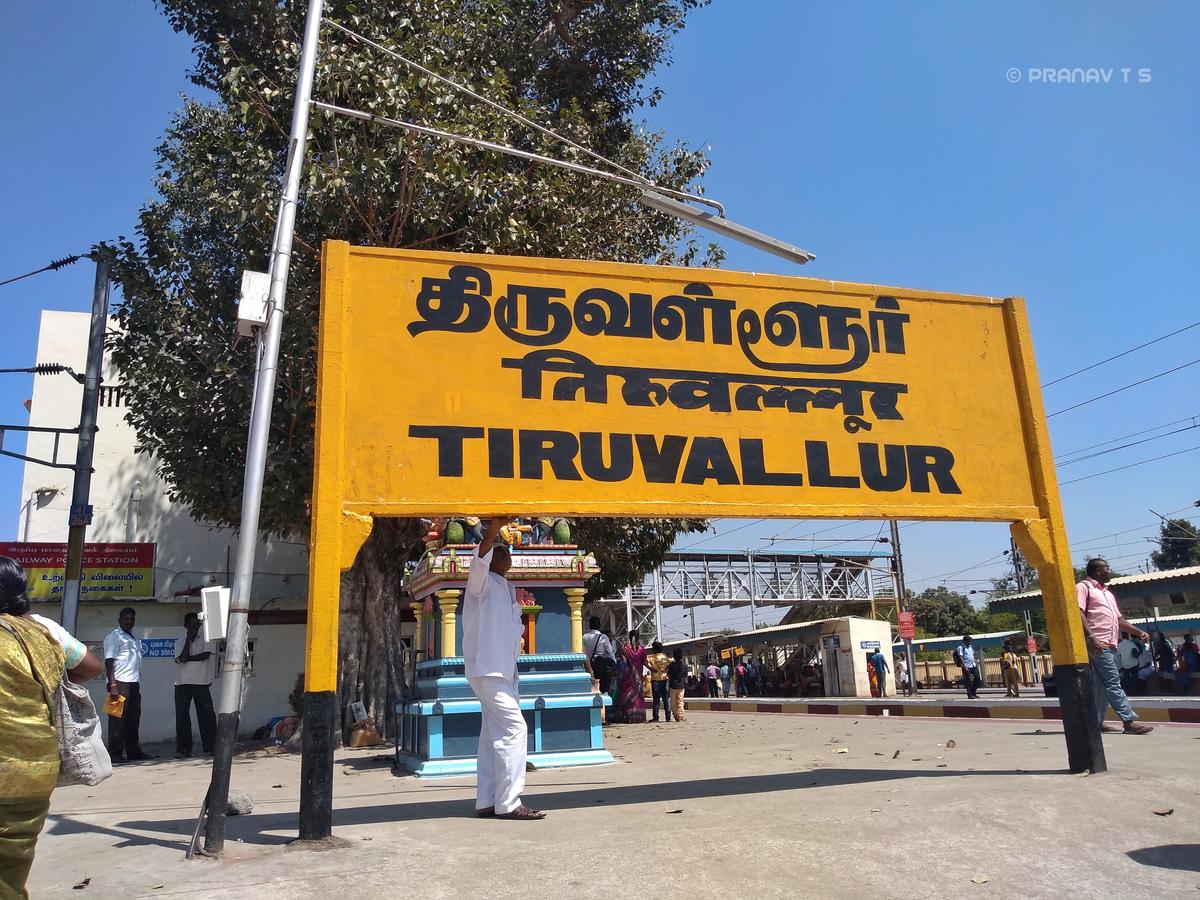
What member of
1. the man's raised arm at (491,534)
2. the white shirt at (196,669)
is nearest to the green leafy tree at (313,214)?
the white shirt at (196,669)

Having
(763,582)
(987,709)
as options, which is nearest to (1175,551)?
(763,582)

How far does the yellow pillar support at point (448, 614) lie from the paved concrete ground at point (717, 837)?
1.48 meters

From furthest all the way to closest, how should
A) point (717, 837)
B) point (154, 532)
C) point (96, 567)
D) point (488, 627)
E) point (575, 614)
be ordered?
point (154, 532), point (96, 567), point (575, 614), point (488, 627), point (717, 837)

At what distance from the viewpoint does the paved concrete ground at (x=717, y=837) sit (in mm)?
3771

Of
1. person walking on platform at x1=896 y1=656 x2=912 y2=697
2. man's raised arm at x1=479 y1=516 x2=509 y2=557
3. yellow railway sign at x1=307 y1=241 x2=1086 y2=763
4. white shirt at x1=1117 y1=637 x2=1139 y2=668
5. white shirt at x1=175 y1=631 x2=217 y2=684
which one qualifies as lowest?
person walking on platform at x1=896 y1=656 x2=912 y2=697

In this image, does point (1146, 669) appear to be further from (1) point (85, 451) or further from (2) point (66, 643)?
(2) point (66, 643)

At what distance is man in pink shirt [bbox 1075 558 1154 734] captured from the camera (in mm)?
7629

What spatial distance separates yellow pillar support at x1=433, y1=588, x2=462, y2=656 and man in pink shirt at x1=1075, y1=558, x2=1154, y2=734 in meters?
5.88

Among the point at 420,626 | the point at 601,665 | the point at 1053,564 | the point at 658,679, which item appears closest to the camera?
the point at 1053,564

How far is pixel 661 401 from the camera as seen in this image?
239 inches

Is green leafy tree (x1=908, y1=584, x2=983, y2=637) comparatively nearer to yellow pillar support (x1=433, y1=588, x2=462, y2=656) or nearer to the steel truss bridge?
the steel truss bridge

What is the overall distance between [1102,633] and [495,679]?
18.9ft

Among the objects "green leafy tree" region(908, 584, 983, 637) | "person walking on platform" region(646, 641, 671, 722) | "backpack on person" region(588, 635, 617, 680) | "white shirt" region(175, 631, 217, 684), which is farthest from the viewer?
"green leafy tree" region(908, 584, 983, 637)

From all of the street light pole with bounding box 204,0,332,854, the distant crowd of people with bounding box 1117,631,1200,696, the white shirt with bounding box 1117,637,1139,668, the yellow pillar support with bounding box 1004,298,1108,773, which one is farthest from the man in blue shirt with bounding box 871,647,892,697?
the street light pole with bounding box 204,0,332,854
